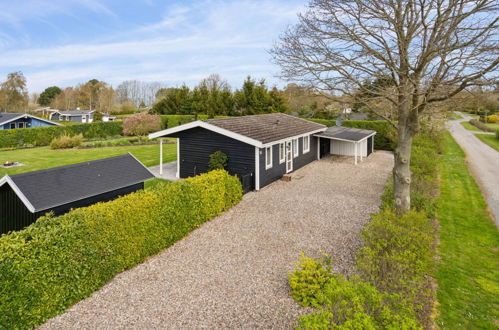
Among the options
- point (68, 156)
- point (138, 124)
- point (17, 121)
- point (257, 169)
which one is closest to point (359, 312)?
point (257, 169)

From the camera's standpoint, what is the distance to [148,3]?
1551cm

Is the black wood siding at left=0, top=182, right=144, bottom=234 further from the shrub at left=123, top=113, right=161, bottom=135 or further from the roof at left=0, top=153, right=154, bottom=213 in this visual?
the shrub at left=123, top=113, right=161, bottom=135

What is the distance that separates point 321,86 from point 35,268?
8.47 m

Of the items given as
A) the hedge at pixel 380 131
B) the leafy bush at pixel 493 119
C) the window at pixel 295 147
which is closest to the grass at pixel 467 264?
the window at pixel 295 147

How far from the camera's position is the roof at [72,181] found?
812cm

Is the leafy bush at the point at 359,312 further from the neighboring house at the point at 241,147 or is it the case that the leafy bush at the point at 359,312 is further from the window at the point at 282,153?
the window at the point at 282,153

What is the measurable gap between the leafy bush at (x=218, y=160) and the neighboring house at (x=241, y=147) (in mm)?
235

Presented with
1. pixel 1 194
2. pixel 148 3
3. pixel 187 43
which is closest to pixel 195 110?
pixel 187 43

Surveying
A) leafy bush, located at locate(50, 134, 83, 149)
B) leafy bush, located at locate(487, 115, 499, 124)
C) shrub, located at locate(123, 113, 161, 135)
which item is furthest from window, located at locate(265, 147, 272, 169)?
leafy bush, located at locate(487, 115, 499, 124)

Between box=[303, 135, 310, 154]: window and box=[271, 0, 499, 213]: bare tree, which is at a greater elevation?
box=[271, 0, 499, 213]: bare tree

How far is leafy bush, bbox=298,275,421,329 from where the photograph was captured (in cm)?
345

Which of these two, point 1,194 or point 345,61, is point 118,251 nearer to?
point 1,194

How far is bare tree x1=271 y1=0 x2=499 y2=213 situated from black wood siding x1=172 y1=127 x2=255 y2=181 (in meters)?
5.92

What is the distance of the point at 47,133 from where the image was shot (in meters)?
31.2
